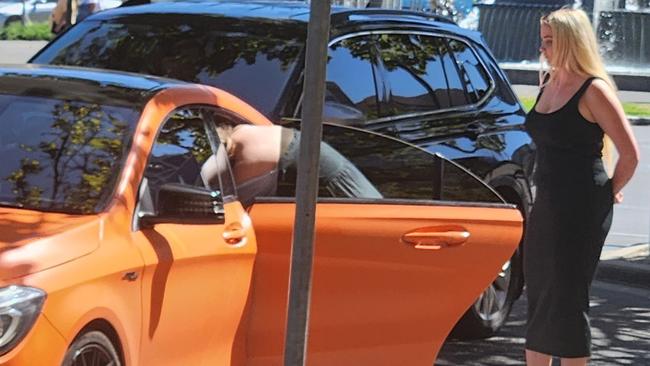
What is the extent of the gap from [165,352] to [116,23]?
3667 mm

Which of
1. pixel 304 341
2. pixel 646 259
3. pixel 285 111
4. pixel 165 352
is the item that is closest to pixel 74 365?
pixel 165 352

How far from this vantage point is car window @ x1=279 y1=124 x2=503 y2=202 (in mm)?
6305

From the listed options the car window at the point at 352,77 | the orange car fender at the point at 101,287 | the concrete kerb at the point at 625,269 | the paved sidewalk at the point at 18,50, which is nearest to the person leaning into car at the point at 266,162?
the orange car fender at the point at 101,287

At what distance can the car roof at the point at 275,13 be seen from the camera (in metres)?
8.14

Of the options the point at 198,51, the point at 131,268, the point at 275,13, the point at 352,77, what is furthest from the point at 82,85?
the point at 275,13

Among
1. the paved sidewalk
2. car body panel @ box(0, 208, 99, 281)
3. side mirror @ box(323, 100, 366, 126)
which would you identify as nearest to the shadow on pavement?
side mirror @ box(323, 100, 366, 126)

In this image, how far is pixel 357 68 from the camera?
802cm

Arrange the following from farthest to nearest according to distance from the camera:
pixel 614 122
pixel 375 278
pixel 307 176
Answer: pixel 614 122
pixel 375 278
pixel 307 176

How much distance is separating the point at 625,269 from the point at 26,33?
1103 inches

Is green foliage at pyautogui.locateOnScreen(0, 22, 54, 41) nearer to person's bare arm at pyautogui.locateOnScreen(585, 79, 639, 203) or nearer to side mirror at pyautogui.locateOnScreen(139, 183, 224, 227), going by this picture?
person's bare arm at pyautogui.locateOnScreen(585, 79, 639, 203)

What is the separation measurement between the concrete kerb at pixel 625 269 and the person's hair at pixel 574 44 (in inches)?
177

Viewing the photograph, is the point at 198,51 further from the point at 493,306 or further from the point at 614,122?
the point at 614,122

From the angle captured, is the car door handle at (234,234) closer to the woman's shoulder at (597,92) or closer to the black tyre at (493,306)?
the woman's shoulder at (597,92)

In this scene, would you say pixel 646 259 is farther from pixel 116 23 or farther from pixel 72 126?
pixel 72 126
